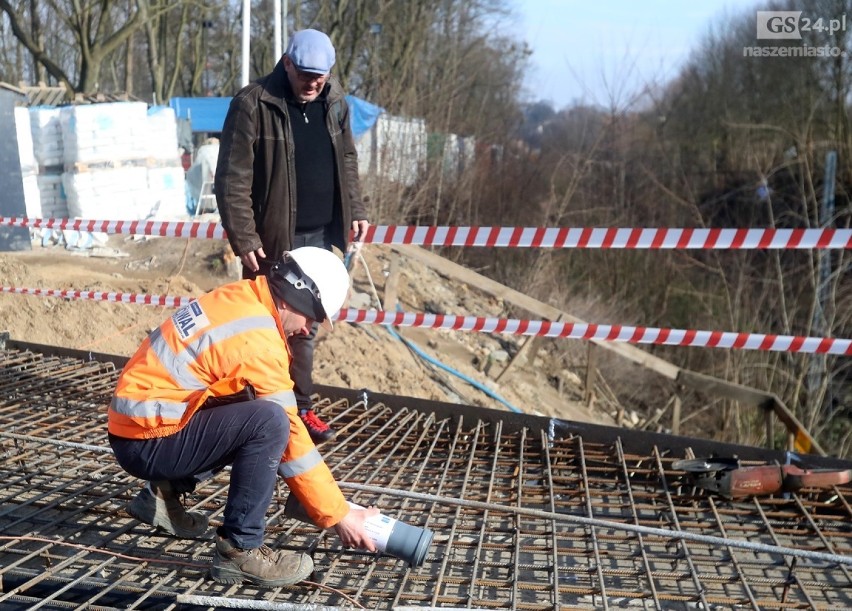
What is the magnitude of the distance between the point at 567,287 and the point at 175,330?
12232mm

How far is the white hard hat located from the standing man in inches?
47.6

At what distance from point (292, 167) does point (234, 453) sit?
183 cm

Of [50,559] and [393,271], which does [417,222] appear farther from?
[50,559]

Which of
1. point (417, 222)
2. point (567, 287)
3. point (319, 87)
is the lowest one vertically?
point (567, 287)

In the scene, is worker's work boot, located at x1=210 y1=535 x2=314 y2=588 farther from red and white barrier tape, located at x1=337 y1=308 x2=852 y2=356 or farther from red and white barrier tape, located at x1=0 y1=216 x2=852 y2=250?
red and white barrier tape, located at x1=337 y1=308 x2=852 y2=356

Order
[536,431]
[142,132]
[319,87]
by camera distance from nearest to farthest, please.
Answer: [319,87]
[536,431]
[142,132]

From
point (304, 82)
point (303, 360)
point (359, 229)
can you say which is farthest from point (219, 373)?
point (359, 229)

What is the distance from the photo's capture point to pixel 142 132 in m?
13.3

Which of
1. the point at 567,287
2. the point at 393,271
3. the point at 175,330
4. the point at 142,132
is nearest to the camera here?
the point at 175,330

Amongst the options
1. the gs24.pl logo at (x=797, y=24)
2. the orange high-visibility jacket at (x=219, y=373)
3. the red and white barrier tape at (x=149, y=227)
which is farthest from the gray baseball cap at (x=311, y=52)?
the gs24.pl logo at (x=797, y=24)

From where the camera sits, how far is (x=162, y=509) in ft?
9.89

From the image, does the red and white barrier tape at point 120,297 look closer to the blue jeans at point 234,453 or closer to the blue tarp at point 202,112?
the blue jeans at point 234,453

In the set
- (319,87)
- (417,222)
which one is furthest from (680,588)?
(417,222)

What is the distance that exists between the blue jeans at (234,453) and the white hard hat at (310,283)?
338 millimetres
